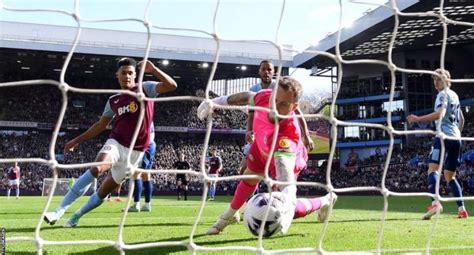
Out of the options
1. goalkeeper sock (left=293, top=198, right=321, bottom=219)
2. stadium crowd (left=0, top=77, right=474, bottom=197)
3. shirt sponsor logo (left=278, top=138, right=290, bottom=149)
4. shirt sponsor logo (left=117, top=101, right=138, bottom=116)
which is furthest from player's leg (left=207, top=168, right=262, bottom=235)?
stadium crowd (left=0, top=77, right=474, bottom=197)

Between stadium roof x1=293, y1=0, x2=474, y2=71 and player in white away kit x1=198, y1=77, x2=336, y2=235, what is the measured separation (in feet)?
69.9

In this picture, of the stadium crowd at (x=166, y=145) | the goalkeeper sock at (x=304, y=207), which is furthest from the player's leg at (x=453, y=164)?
the stadium crowd at (x=166, y=145)

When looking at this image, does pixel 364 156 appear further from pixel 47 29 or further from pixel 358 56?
pixel 47 29

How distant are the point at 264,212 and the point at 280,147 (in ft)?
2.23

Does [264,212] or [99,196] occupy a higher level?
[264,212]

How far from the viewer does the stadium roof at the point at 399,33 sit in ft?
93.0

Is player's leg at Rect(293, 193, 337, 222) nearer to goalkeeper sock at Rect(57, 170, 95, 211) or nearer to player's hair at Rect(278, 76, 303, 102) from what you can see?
player's hair at Rect(278, 76, 303, 102)

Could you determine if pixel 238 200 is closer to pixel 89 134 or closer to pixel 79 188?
pixel 89 134

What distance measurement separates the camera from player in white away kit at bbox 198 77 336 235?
12.9 feet

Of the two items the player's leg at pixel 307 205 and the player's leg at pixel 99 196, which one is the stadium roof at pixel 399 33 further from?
the player's leg at pixel 99 196

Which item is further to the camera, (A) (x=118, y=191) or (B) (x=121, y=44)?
(B) (x=121, y=44)

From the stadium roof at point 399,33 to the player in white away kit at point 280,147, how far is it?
2132 cm

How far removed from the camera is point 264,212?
3639 millimetres

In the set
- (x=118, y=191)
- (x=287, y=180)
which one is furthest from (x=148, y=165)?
(x=118, y=191)
